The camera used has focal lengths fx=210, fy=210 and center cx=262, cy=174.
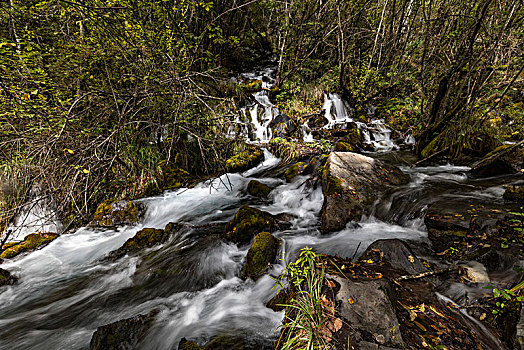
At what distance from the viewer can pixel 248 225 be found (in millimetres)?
3877

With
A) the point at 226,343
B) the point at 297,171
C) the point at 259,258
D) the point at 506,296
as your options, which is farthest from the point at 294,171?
Answer: the point at 506,296

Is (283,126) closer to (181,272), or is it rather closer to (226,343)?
(181,272)

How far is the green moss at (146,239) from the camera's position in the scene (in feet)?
13.3

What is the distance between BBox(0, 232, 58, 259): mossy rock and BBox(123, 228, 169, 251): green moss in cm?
188

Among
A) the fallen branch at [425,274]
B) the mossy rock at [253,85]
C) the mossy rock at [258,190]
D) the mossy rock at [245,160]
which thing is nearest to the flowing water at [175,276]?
the mossy rock at [258,190]

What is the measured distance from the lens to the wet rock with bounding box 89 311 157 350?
2.01 m

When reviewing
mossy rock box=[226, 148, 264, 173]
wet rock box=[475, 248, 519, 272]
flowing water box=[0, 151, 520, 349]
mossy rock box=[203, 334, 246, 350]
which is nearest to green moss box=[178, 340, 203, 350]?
mossy rock box=[203, 334, 246, 350]

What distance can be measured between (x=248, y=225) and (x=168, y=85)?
2661 millimetres

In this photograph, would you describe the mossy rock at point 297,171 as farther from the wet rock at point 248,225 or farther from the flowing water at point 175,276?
the wet rock at point 248,225

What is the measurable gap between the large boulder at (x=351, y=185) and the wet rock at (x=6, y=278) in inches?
211

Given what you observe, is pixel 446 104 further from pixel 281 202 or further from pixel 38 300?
pixel 38 300

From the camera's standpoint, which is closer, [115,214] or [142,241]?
[142,241]

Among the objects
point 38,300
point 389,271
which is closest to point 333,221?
point 389,271

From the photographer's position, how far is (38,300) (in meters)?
3.27
